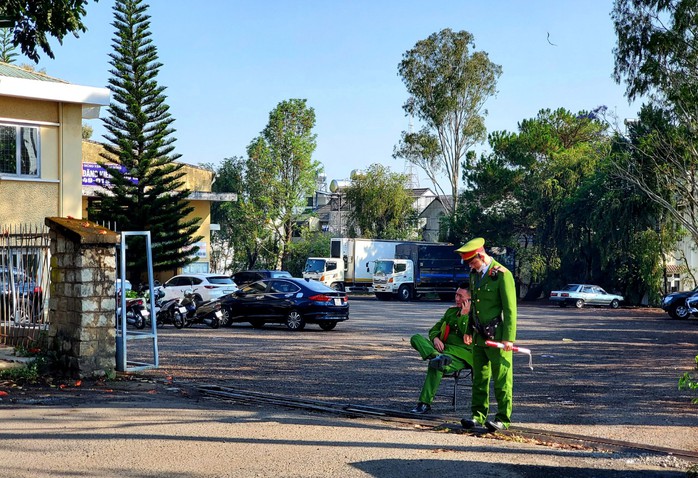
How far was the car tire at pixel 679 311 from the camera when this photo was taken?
35.6 meters

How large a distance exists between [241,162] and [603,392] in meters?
58.2

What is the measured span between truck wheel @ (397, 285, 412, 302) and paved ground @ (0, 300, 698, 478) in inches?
1259

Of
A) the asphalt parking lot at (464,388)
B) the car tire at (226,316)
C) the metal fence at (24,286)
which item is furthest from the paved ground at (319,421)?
the car tire at (226,316)

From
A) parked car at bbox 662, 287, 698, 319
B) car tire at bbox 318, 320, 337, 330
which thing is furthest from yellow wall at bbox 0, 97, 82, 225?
parked car at bbox 662, 287, 698, 319

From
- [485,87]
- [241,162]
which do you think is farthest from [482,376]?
[241,162]

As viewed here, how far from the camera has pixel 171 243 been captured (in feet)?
125

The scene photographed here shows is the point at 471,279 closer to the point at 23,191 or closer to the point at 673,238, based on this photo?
the point at 23,191

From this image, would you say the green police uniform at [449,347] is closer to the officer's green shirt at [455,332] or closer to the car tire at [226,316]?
the officer's green shirt at [455,332]

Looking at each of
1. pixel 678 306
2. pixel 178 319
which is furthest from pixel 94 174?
pixel 678 306

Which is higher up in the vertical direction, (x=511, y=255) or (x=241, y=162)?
(x=241, y=162)

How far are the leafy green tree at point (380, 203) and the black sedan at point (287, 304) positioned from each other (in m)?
42.4

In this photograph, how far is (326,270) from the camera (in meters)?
51.1

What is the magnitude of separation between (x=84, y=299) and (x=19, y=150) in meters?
10.8

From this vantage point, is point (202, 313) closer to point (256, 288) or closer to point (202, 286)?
point (256, 288)
